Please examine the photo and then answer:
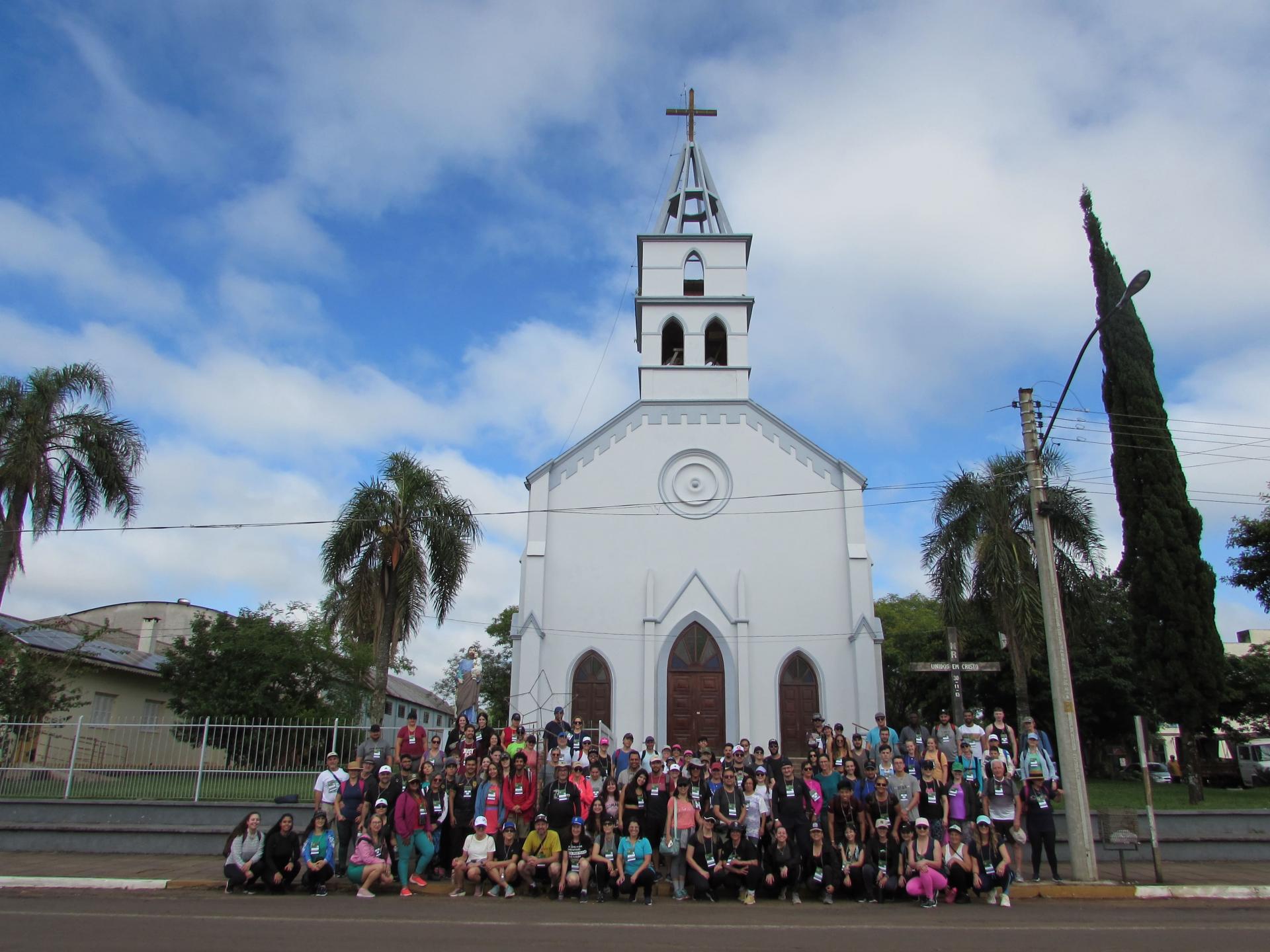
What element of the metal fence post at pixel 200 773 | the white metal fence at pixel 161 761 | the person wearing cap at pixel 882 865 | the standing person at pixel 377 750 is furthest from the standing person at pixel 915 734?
the metal fence post at pixel 200 773

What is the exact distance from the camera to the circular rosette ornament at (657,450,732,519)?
72.3 ft

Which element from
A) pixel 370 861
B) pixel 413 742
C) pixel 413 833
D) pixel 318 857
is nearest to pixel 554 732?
pixel 413 742

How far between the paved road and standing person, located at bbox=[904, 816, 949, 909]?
249 mm

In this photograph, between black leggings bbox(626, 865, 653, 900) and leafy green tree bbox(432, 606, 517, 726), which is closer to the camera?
black leggings bbox(626, 865, 653, 900)

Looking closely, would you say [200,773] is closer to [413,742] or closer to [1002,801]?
[413,742]

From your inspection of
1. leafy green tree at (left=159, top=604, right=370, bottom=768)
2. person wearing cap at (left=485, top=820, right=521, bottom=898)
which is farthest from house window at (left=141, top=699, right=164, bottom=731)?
person wearing cap at (left=485, top=820, right=521, bottom=898)

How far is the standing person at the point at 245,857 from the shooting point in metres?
11.0

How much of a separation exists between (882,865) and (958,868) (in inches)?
34.9

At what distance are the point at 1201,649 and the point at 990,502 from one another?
5416mm

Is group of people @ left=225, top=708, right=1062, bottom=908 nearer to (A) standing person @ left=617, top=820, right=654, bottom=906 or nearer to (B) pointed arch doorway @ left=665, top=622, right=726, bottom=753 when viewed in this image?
(A) standing person @ left=617, top=820, right=654, bottom=906

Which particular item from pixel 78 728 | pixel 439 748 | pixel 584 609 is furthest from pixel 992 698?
pixel 78 728

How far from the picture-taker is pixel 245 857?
11250 millimetres

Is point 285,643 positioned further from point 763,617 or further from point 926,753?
point 926,753

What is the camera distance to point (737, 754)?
13211 millimetres
